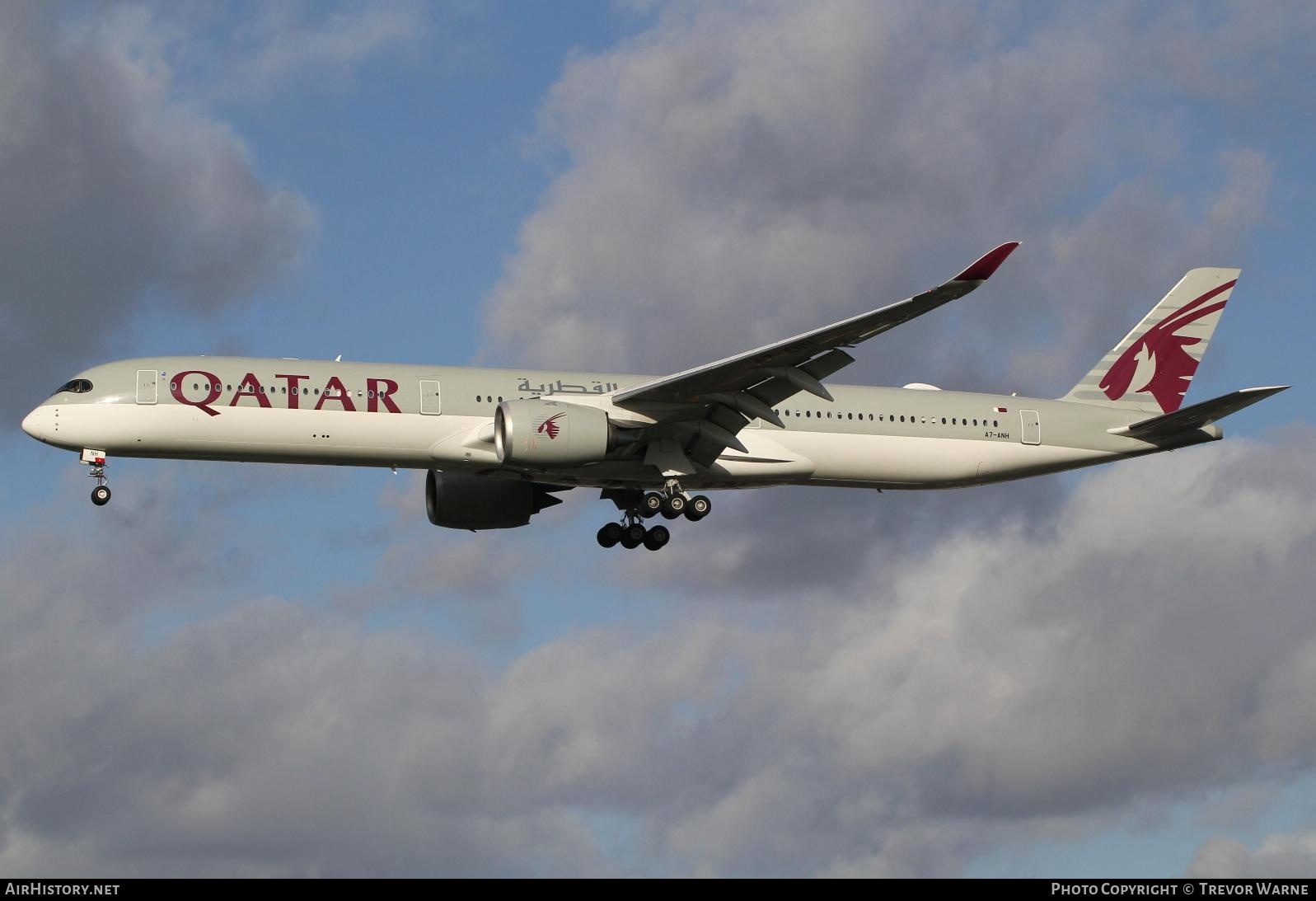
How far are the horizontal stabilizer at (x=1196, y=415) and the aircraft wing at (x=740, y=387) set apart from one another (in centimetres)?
934

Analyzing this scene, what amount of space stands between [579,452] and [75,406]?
1177 cm

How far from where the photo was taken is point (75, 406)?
43188 millimetres

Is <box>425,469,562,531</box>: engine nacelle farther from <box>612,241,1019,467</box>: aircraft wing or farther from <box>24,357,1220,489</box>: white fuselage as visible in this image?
<box>612,241,1019,467</box>: aircraft wing

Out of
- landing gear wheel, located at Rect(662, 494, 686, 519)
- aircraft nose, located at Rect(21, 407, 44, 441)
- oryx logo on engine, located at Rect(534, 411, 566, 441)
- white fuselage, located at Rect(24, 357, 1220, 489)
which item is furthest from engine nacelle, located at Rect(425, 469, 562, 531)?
aircraft nose, located at Rect(21, 407, 44, 441)

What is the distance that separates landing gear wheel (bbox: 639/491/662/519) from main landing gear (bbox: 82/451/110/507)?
13.0 metres

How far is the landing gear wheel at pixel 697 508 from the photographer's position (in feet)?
153

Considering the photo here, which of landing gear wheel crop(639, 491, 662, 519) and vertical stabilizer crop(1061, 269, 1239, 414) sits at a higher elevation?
vertical stabilizer crop(1061, 269, 1239, 414)

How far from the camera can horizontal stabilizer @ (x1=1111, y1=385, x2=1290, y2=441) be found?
43062mm

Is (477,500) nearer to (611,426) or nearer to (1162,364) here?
(611,426)
